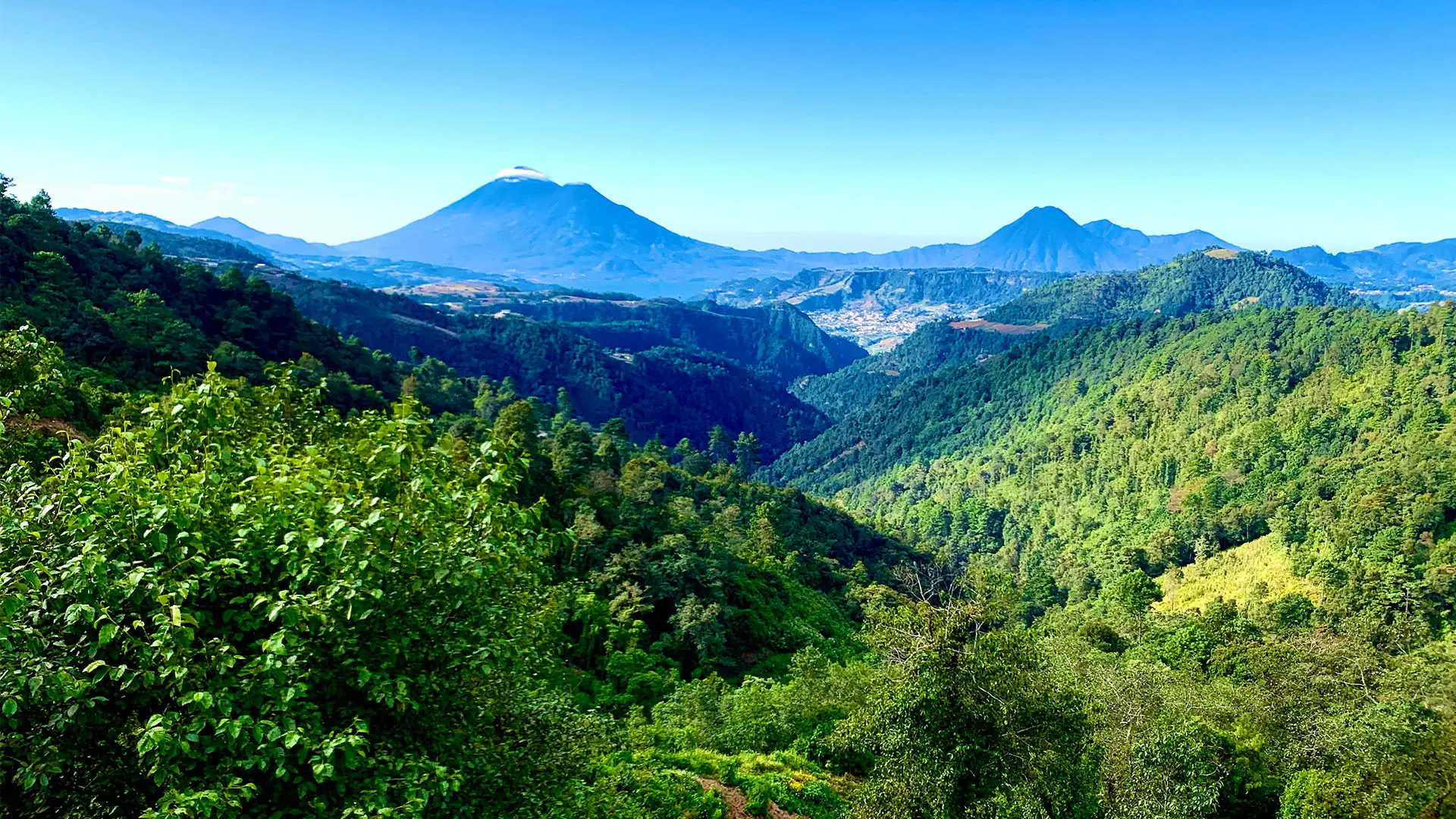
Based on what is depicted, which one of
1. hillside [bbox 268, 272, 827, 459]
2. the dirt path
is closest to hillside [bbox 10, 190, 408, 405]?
the dirt path

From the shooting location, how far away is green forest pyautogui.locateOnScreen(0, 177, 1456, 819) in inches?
238

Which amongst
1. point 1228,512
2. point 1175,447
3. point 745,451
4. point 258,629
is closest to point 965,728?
point 258,629

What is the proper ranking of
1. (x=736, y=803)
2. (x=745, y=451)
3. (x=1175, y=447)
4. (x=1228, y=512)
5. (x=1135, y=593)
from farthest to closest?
1. (x=1175, y=447)
2. (x=745, y=451)
3. (x=1228, y=512)
4. (x=1135, y=593)
5. (x=736, y=803)

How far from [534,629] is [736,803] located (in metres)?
10.9

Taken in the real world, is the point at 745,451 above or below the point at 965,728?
below

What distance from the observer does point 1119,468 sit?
120500 millimetres

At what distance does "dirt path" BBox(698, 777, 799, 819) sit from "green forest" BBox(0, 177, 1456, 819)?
3.9 inches

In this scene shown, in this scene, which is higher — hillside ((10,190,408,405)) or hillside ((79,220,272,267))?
hillside ((79,220,272,267))

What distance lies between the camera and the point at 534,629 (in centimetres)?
920

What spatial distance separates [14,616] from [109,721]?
119 cm

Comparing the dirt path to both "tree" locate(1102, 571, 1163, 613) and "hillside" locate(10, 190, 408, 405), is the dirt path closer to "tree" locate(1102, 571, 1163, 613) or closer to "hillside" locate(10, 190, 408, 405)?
"hillside" locate(10, 190, 408, 405)

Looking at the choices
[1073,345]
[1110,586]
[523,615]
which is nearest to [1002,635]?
[523,615]

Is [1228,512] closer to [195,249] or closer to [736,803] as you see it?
[736,803]

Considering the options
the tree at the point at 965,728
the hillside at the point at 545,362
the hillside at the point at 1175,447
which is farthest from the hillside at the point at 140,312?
the hillside at the point at 545,362
